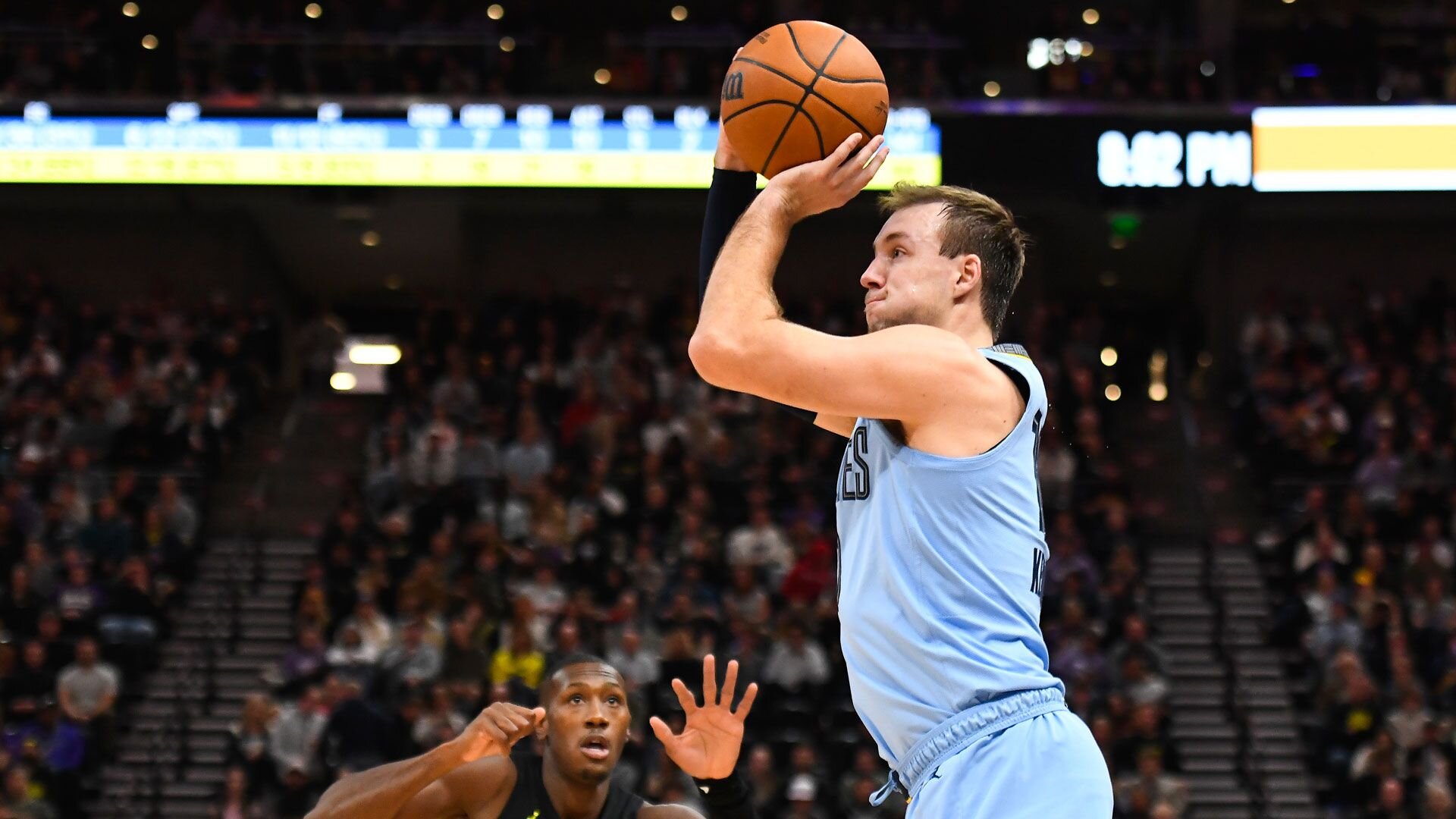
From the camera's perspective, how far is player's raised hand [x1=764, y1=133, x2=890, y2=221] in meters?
3.47

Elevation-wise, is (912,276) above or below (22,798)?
above

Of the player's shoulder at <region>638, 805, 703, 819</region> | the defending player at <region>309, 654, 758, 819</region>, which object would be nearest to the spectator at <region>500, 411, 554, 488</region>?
the defending player at <region>309, 654, 758, 819</region>

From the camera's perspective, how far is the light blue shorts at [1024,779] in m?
3.12

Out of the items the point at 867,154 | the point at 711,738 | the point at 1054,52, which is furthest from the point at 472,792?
the point at 1054,52

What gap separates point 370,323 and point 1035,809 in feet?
65.9

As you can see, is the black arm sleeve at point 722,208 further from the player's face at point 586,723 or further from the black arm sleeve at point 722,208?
the player's face at point 586,723

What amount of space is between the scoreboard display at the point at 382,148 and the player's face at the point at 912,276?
12.9 metres

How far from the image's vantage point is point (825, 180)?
3.52 metres

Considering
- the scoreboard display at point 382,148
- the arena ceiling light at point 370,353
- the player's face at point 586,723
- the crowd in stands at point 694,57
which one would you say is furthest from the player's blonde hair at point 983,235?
the arena ceiling light at point 370,353

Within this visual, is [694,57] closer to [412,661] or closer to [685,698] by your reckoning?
[412,661]

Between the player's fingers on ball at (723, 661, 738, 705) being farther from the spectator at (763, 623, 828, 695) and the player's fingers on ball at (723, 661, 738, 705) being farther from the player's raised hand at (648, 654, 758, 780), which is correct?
the spectator at (763, 623, 828, 695)

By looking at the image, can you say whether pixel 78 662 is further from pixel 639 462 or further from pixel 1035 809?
pixel 1035 809

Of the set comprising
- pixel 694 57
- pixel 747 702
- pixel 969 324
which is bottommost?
pixel 747 702

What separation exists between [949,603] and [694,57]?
15.2 metres
